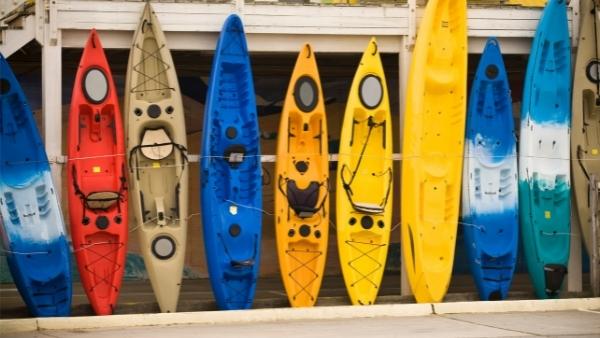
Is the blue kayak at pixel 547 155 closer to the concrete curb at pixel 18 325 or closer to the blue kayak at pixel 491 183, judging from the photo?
the blue kayak at pixel 491 183

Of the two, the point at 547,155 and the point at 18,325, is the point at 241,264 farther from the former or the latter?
the point at 547,155

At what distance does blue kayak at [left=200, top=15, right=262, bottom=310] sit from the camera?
12.8 metres

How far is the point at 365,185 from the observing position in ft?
43.4

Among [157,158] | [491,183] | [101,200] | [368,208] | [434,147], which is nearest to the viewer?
[101,200]

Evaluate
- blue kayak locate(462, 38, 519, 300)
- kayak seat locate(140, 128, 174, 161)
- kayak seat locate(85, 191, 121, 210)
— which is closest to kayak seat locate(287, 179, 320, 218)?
kayak seat locate(140, 128, 174, 161)

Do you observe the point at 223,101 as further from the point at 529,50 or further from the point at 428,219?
the point at 529,50

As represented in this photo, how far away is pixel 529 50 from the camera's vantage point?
14.2 meters

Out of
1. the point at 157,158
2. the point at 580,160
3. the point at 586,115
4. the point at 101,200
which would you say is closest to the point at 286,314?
the point at 157,158

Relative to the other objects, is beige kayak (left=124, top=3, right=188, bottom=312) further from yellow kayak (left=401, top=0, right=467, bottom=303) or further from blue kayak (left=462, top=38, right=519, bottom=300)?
blue kayak (left=462, top=38, right=519, bottom=300)

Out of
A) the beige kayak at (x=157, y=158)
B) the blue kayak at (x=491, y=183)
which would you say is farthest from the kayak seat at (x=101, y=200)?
the blue kayak at (x=491, y=183)

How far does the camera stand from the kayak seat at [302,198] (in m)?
13.0

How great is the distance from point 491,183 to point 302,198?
2118 millimetres

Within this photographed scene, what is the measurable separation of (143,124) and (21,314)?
224 centimetres

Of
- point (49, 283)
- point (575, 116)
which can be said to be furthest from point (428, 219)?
point (49, 283)
